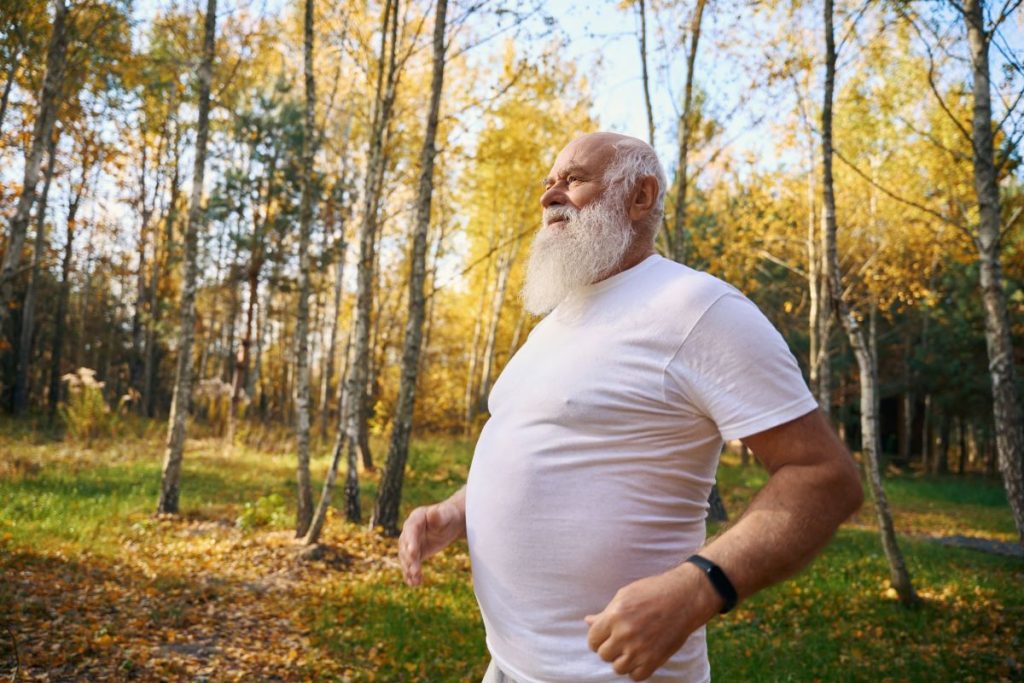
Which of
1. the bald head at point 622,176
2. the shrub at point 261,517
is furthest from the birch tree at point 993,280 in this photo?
the shrub at point 261,517

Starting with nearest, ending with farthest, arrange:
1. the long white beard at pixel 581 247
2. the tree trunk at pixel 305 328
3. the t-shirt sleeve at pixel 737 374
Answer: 1. the t-shirt sleeve at pixel 737 374
2. the long white beard at pixel 581 247
3. the tree trunk at pixel 305 328

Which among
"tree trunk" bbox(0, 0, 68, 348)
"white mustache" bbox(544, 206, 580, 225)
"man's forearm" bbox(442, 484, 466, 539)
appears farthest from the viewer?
"tree trunk" bbox(0, 0, 68, 348)

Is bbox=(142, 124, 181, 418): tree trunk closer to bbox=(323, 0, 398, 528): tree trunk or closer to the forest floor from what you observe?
the forest floor

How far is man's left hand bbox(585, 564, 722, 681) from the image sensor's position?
114cm

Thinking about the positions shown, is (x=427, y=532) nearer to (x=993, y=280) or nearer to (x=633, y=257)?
(x=633, y=257)

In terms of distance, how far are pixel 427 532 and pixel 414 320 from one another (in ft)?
24.0

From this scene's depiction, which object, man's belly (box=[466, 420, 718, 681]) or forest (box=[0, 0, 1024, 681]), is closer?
man's belly (box=[466, 420, 718, 681])

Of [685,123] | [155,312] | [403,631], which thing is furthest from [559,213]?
[155,312]

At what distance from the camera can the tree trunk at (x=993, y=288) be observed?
5895 mm

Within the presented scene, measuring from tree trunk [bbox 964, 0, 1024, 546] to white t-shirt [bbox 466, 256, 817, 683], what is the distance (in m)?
5.59

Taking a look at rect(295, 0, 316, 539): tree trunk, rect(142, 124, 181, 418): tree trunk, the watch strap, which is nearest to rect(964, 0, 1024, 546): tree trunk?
the watch strap

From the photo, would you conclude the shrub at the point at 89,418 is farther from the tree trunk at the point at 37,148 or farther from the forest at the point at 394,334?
the tree trunk at the point at 37,148

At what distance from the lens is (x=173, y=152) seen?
2494 cm

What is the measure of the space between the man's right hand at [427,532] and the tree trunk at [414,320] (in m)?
7.10
